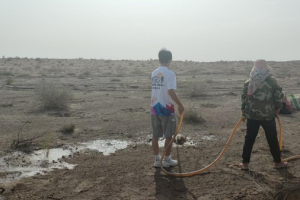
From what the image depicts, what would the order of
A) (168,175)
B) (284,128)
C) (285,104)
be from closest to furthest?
(168,175) → (284,128) → (285,104)

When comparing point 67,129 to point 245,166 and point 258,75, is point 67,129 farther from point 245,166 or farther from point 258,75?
point 258,75

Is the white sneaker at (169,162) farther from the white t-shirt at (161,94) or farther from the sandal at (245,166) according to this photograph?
the sandal at (245,166)

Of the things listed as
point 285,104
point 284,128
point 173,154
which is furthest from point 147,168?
point 285,104

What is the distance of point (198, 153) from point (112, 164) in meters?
1.75

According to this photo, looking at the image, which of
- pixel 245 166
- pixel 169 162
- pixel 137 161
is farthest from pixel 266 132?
pixel 137 161

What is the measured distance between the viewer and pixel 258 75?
498 cm

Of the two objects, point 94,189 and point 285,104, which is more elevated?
point 285,104

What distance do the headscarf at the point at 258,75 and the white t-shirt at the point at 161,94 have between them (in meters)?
1.25

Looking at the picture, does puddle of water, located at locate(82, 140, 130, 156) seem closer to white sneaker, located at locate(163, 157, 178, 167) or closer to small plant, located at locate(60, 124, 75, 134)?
small plant, located at locate(60, 124, 75, 134)

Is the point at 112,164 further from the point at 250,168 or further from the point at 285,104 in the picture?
the point at 285,104

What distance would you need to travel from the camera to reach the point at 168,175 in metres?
5.13

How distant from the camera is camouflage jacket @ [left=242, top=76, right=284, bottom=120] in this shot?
16.3 feet

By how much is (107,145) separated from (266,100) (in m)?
3.55

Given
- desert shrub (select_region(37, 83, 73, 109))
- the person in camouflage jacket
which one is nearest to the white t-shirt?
the person in camouflage jacket
